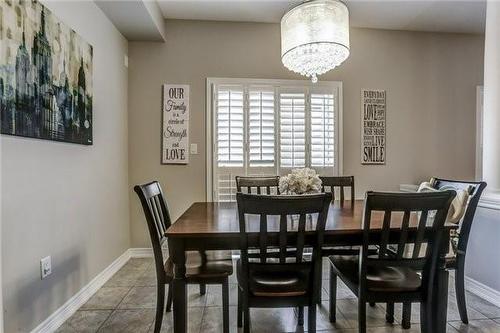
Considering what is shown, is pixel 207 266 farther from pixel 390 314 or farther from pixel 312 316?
pixel 390 314

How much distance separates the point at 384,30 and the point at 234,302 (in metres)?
3.47

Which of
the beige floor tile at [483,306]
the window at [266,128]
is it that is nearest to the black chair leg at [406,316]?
the beige floor tile at [483,306]

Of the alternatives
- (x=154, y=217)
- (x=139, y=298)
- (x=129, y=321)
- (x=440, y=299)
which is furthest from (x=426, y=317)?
(x=139, y=298)

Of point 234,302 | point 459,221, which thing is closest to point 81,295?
point 234,302

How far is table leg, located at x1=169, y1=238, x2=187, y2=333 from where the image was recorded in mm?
1583

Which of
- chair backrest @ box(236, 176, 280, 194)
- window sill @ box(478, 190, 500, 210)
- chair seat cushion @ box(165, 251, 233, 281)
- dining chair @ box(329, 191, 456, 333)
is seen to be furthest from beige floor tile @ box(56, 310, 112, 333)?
window sill @ box(478, 190, 500, 210)

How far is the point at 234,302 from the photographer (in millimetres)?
2387

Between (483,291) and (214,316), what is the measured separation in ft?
6.93

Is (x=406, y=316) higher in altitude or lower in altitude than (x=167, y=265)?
lower

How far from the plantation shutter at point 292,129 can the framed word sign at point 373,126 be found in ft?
2.44

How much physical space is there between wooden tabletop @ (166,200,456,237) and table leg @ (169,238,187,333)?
11 cm

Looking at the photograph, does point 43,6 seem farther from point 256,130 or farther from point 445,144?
point 445,144

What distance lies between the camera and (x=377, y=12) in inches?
129

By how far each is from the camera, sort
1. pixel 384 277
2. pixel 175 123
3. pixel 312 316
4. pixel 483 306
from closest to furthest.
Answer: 1. pixel 312 316
2. pixel 384 277
3. pixel 483 306
4. pixel 175 123
